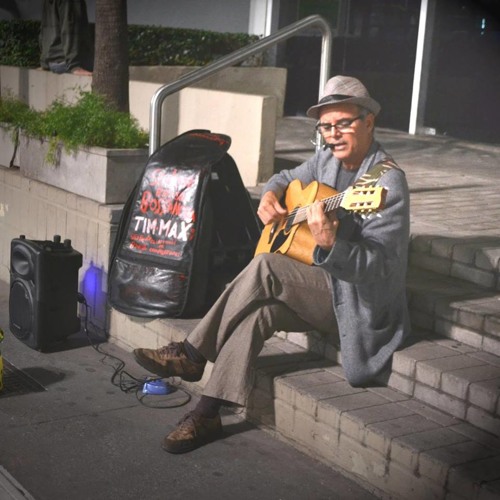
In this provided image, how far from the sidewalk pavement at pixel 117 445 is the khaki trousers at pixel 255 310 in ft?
1.16

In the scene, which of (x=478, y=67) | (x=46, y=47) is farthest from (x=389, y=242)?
(x=478, y=67)

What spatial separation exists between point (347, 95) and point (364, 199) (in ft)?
2.36

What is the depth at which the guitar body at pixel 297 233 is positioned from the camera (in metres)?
4.74

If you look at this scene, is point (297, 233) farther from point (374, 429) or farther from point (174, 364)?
point (374, 429)

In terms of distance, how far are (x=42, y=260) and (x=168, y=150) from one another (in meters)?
1.02

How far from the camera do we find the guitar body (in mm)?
4742

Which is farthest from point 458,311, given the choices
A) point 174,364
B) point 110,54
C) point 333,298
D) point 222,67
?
point 110,54

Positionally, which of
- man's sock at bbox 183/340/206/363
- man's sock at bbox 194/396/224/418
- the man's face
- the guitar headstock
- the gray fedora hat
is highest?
the gray fedora hat

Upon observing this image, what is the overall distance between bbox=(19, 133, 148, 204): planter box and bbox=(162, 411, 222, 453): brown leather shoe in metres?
2.13

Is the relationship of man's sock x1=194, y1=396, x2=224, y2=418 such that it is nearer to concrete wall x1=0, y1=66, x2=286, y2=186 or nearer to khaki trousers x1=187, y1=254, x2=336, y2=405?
khaki trousers x1=187, y1=254, x2=336, y2=405

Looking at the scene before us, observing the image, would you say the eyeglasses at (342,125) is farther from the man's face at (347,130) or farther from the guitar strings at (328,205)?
the guitar strings at (328,205)

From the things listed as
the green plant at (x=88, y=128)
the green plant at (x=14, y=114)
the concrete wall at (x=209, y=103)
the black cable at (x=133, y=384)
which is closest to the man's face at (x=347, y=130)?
the black cable at (x=133, y=384)

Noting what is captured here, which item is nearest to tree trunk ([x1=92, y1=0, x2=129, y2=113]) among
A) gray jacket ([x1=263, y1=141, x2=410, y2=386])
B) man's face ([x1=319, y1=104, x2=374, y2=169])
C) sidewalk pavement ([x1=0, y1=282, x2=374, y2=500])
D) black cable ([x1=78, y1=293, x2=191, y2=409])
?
black cable ([x1=78, y1=293, x2=191, y2=409])

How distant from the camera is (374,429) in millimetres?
4227
